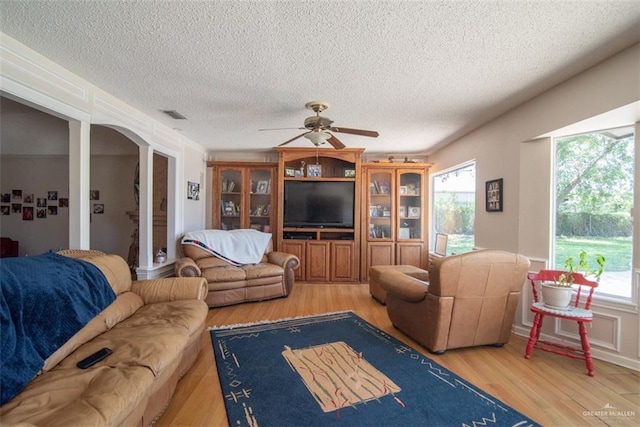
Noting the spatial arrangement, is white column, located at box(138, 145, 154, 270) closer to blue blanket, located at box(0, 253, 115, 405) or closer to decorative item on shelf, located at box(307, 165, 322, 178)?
blue blanket, located at box(0, 253, 115, 405)

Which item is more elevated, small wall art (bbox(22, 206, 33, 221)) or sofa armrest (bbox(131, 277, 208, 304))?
small wall art (bbox(22, 206, 33, 221))

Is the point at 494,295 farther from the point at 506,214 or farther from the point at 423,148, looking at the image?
the point at 423,148

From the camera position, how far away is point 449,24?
171 cm

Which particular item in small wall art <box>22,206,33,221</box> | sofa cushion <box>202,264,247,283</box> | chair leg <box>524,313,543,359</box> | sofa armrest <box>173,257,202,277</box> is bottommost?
chair leg <box>524,313,543,359</box>

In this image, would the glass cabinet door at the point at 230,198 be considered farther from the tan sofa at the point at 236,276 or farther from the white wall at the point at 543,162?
the white wall at the point at 543,162

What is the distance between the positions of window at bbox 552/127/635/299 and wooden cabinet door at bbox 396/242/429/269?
7.84 feet

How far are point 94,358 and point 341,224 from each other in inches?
154

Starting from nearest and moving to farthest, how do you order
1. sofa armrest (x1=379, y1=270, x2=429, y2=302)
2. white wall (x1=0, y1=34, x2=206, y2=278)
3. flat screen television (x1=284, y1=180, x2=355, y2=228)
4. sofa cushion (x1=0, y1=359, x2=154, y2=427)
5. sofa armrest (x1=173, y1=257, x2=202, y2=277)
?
sofa cushion (x1=0, y1=359, x2=154, y2=427) → white wall (x1=0, y1=34, x2=206, y2=278) → sofa armrest (x1=379, y1=270, x2=429, y2=302) → sofa armrest (x1=173, y1=257, x2=202, y2=277) → flat screen television (x1=284, y1=180, x2=355, y2=228)

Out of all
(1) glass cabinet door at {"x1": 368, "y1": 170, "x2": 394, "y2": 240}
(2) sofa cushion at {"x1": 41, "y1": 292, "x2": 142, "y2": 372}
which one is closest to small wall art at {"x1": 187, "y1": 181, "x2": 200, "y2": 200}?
(2) sofa cushion at {"x1": 41, "y1": 292, "x2": 142, "y2": 372}

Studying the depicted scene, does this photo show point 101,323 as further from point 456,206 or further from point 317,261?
point 456,206

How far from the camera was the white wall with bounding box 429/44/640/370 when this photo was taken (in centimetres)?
210

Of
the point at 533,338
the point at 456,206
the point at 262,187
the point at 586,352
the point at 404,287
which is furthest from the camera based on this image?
the point at 262,187

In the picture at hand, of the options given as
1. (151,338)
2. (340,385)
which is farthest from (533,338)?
(151,338)

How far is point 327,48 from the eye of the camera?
1.98 m
